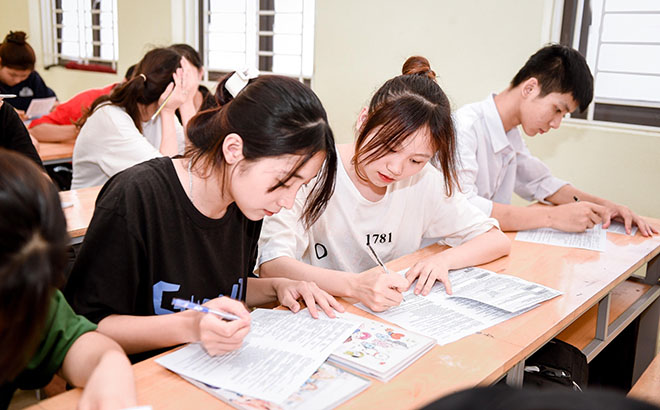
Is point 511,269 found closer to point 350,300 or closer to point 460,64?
point 350,300

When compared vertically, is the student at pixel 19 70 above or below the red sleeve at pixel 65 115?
above

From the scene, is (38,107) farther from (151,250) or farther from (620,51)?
(620,51)

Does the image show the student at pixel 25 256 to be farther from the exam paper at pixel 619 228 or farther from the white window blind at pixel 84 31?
the white window blind at pixel 84 31

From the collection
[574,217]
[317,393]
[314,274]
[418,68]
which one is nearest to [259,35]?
[418,68]

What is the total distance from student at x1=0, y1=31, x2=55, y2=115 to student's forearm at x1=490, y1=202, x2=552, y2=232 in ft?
11.6

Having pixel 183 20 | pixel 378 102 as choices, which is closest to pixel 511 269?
pixel 378 102

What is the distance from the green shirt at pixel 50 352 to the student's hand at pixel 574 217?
1658mm

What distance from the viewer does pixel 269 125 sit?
117 centimetres

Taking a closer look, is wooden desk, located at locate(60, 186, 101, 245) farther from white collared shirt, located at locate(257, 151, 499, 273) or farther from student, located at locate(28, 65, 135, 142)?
student, located at locate(28, 65, 135, 142)

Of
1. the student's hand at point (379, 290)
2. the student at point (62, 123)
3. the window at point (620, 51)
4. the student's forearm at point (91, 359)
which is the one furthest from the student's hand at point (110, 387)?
the student at point (62, 123)

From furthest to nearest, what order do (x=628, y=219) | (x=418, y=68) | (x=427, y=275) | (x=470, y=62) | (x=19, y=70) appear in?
(x=19, y=70), (x=470, y=62), (x=628, y=219), (x=418, y=68), (x=427, y=275)

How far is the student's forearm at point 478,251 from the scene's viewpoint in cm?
166

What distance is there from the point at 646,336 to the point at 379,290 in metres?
1.56

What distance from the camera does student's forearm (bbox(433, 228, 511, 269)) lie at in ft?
5.45
